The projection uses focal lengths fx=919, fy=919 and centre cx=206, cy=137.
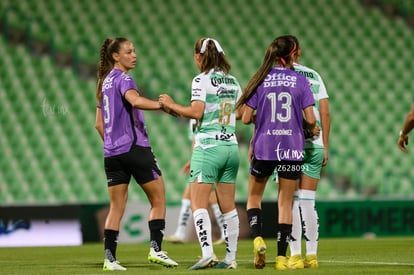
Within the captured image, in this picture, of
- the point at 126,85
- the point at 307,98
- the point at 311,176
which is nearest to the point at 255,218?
the point at 311,176

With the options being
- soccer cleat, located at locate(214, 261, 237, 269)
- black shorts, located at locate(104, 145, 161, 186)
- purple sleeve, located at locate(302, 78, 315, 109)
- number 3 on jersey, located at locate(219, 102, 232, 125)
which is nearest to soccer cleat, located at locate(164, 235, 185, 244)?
black shorts, located at locate(104, 145, 161, 186)

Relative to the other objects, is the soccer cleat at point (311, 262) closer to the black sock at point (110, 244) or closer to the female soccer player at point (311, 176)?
the female soccer player at point (311, 176)

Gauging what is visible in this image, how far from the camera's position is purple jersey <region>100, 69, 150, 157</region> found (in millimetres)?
7738

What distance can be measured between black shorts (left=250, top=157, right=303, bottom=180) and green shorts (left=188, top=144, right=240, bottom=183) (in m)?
0.21

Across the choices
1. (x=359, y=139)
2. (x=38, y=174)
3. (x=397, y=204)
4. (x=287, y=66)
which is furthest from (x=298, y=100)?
(x=359, y=139)

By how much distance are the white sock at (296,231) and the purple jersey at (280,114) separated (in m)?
0.65

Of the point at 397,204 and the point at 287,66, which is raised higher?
the point at 287,66

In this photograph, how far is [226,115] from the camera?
752cm

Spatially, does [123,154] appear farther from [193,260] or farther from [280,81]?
[193,260]

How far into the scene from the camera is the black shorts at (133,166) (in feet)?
25.4

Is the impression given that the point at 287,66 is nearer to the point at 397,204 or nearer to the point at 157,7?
the point at 397,204

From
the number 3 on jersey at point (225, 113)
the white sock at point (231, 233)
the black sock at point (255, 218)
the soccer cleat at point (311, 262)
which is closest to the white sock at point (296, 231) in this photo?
the soccer cleat at point (311, 262)

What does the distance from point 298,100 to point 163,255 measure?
178 cm

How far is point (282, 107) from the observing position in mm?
7492
